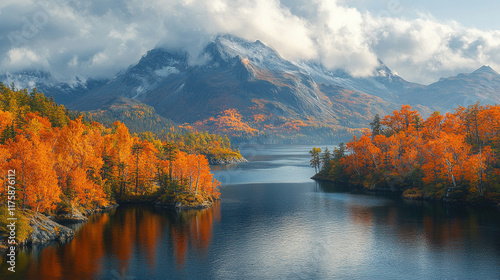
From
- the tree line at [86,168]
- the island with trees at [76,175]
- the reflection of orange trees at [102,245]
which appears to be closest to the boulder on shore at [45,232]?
the island with trees at [76,175]

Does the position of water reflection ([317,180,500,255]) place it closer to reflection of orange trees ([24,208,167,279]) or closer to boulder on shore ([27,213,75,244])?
reflection of orange trees ([24,208,167,279])

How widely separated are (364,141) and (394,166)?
58.8ft

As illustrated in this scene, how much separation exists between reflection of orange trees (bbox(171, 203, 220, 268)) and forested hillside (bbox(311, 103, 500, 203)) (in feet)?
240

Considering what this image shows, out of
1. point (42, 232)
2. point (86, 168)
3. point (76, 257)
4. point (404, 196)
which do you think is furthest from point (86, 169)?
point (404, 196)

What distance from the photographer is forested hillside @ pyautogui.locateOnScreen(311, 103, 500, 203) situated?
116 m

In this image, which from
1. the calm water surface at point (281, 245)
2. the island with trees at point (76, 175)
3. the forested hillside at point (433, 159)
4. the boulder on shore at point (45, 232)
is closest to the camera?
the calm water surface at point (281, 245)

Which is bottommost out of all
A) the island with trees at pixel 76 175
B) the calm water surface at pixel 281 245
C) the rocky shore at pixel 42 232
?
the calm water surface at pixel 281 245

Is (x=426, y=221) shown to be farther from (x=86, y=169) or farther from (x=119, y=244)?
(x=86, y=169)

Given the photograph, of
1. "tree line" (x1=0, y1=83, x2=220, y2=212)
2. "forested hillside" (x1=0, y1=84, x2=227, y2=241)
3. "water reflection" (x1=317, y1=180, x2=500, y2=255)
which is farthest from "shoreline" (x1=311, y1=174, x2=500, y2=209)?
"tree line" (x1=0, y1=83, x2=220, y2=212)

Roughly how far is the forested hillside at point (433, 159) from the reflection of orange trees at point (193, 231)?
73.1 metres

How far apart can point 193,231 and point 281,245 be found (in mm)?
22974

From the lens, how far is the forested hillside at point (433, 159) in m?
116

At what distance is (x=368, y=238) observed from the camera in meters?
85.3

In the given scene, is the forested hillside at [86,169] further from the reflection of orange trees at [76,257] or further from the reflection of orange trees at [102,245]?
the reflection of orange trees at [76,257]
